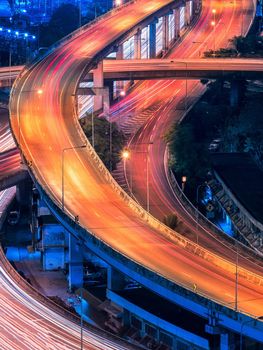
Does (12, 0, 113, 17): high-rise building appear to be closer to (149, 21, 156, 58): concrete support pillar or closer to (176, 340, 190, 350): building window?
(149, 21, 156, 58): concrete support pillar

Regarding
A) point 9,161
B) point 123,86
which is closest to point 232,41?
point 123,86

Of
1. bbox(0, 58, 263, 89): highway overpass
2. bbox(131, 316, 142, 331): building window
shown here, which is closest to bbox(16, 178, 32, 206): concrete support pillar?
bbox(0, 58, 263, 89): highway overpass

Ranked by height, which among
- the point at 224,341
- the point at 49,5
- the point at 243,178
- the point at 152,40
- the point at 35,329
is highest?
the point at 49,5

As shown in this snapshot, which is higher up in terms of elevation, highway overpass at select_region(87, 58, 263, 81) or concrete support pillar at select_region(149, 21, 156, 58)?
concrete support pillar at select_region(149, 21, 156, 58)

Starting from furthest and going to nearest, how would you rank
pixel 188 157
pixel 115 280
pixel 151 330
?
pixel 188 157, pixel 115 280, pixel 151 330

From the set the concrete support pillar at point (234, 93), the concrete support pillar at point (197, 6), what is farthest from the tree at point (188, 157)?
the concrete support pillar at point (197, 6)

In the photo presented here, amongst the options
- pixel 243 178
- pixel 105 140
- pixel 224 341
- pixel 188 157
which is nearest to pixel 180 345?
pixel 224 341

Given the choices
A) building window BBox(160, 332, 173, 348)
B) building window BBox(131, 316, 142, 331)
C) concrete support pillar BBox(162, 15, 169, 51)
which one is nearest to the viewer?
building window BBox(160, 332, 173, 348)

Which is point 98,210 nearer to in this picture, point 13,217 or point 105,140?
point 13,217
